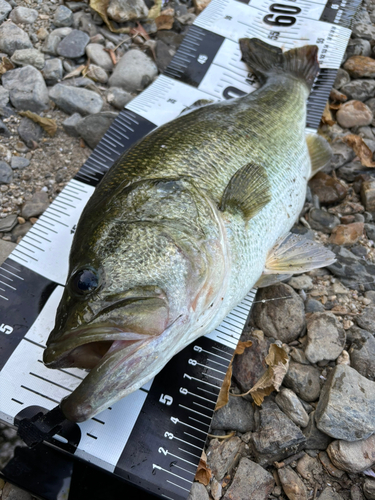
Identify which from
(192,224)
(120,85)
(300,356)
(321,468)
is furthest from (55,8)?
(321,468)

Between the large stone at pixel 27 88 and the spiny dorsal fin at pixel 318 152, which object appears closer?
the spiny dorsal fin at pixel 318 152

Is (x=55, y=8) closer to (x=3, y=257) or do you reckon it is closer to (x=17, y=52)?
Answer: (x=17, y=52)

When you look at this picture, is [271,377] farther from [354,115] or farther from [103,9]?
[103,9]

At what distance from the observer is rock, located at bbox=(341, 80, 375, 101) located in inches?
174

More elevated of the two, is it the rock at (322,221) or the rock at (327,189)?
the rock at (327,189)

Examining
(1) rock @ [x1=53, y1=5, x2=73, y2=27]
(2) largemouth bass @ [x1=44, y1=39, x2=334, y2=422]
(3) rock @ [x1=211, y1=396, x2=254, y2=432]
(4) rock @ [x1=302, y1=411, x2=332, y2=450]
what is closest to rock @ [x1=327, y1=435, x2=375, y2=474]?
(4) rock @ [x1=302, y1=411, x2=332, y2=450]

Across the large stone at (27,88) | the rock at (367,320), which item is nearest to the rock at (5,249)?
the large stone at (27,88)

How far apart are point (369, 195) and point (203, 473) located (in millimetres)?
2811

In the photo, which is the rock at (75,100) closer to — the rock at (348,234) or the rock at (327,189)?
the rock at (327,189)

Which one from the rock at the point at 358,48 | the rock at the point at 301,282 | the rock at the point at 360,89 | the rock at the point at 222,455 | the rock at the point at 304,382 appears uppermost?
the rock at the point at 358,48

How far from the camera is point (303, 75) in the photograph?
4.02 metres

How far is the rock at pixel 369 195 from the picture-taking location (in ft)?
12.1

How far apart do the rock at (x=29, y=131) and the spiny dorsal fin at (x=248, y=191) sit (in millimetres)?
2290

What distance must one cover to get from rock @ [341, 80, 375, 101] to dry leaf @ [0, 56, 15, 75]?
3703mm
